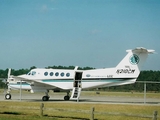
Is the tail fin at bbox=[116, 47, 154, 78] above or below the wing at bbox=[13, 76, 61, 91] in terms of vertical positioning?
above

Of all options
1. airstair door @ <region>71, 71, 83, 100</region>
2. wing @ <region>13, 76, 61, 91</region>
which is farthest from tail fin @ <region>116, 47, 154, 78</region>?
wing @ <region>13, 76, 61, 91</region>

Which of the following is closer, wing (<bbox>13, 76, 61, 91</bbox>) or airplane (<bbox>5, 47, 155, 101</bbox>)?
airplane (<bbox>5, 47, 155, 101</bbox>)

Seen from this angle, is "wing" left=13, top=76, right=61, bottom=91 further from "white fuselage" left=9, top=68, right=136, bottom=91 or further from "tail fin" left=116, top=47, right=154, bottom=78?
"tail fin" left=116, top=47, right=154, bottom=78

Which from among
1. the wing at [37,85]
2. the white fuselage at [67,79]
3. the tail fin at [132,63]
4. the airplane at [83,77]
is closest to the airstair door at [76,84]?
the airplane at [83,77]

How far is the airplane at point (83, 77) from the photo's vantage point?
106ft

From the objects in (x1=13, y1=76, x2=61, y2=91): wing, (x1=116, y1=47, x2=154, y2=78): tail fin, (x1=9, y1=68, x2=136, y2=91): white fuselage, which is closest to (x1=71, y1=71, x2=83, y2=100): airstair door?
(x1=9, y1=68, x2=136, y2=91): white fuselage

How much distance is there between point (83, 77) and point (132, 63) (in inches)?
202

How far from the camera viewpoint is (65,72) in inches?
1373

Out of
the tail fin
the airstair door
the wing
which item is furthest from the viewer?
the airstair door

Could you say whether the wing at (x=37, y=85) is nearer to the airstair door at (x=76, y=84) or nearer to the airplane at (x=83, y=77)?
the airplane at (x=83, y=77)

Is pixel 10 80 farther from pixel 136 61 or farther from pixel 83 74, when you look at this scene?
pixel 136 61

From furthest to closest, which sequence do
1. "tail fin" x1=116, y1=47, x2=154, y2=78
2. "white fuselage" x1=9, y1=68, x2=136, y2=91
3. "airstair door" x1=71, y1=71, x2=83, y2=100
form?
"airstair door" x1=71, y1=71, x2=83, y2=100 < "white fuselage" x1=9, y1=68, x2=136, y2=91 < "tail fin" x1=116, y1=47, x2=154, y2=78

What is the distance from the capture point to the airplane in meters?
32.4

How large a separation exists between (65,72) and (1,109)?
11.2 meters
